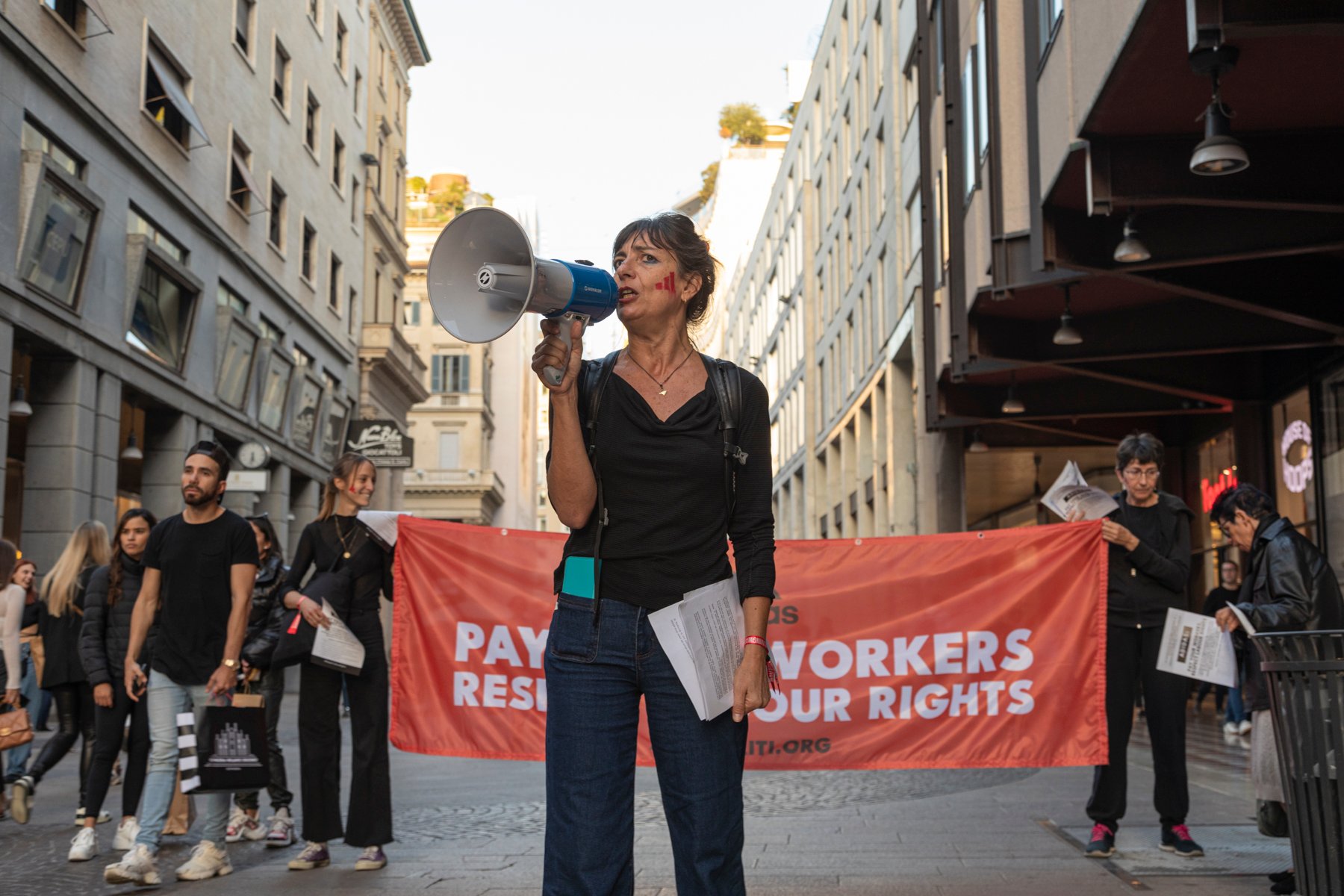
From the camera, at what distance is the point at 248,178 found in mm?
31156

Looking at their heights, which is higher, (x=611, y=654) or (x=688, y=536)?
(x=688, y=536)

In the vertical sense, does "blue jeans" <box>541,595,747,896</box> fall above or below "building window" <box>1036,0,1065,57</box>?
below

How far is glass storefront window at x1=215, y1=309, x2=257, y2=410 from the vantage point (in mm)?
29688

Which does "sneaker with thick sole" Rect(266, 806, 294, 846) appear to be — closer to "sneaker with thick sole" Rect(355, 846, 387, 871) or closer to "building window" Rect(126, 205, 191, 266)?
"sneaker with thick sole" Rect(355, 846, 387, 871)

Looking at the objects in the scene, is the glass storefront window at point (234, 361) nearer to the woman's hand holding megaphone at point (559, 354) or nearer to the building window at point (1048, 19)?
the building window at point (1048, 19)

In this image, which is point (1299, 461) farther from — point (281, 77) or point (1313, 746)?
point (281, 77)

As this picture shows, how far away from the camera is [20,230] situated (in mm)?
19594

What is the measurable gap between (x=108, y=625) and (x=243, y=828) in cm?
147

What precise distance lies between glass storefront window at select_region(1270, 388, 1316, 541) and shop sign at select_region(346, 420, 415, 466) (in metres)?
24.3

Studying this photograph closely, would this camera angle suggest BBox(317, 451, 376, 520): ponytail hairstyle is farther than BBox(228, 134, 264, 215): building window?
No

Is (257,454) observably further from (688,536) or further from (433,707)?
(688,536)

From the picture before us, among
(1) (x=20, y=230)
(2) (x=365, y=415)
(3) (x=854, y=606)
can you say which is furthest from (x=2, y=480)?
(2) (x=365, y=415)

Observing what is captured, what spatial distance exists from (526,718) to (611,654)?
15.1 ft

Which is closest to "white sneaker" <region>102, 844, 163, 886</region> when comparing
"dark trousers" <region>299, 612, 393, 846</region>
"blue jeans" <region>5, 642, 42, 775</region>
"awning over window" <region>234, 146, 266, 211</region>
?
"dark trousers" <region>299, 612, 393, 846</region>
